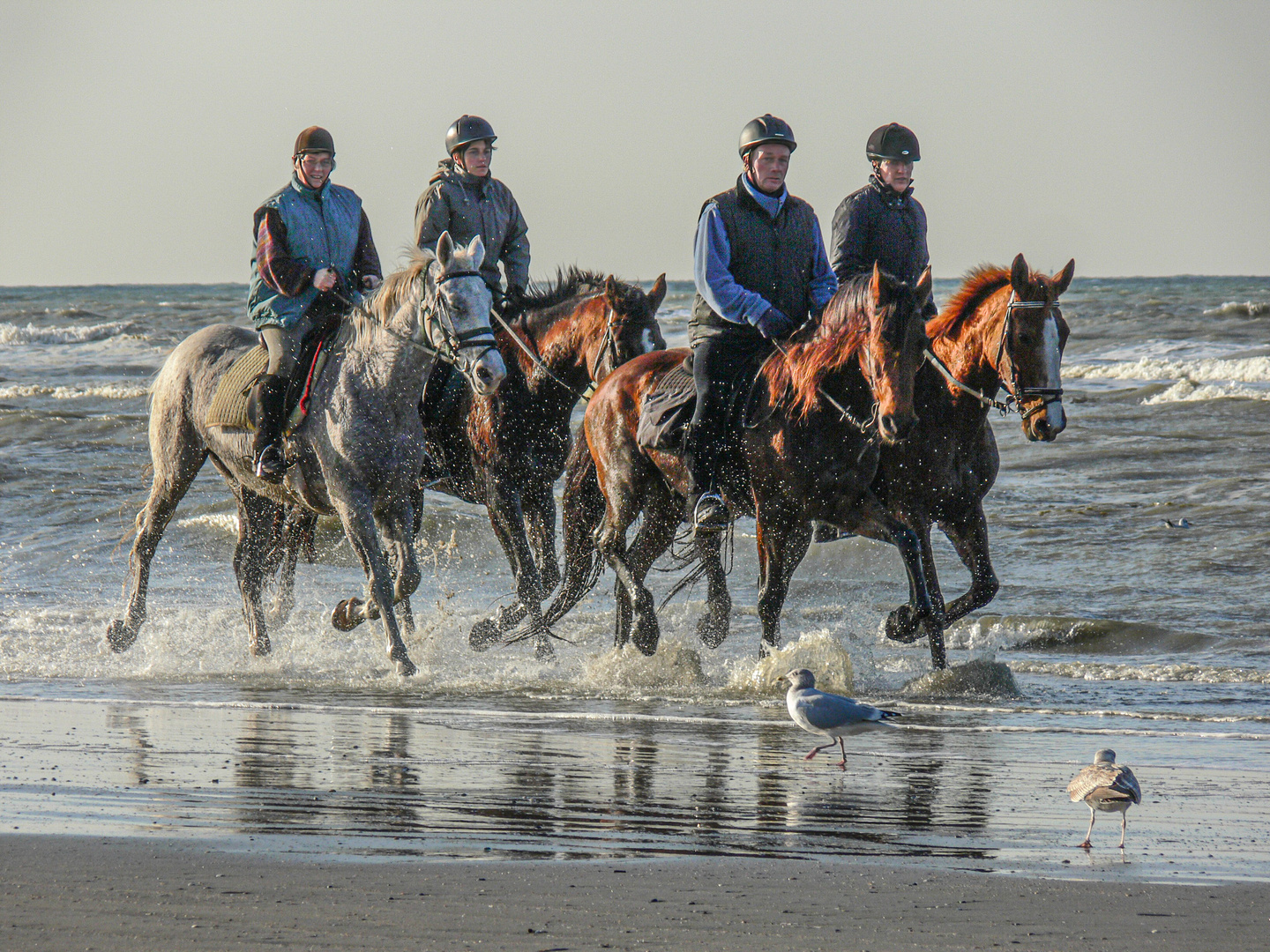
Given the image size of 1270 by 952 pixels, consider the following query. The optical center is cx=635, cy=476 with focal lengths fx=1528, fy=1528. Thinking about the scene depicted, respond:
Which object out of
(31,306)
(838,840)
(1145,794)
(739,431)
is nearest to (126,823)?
(838,840)

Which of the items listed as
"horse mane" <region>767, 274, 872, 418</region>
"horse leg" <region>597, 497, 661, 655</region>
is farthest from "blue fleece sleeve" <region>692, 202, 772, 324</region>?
"horse leg" <region>597, 497, 661, 655</region>

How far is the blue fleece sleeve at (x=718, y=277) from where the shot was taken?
7.93m

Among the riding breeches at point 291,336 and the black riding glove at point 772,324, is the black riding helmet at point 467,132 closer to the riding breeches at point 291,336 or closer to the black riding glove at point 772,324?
the riding breeches at point 291,336

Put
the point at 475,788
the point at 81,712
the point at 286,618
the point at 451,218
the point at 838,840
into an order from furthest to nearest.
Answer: the point at 286,618 < the point at 451,218 < the point at 81,712 < the point at 475,788 < the point at 838,840

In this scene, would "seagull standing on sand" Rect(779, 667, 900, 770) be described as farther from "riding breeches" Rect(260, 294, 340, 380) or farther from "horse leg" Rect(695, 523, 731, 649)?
"riding breeches" Rect(260, 294, 340, 380)

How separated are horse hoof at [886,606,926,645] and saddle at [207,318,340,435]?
3420mm

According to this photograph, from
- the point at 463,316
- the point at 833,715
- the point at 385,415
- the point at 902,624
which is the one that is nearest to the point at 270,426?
the point at 385,415

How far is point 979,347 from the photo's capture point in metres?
8.20

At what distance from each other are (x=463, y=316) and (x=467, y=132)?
222 cm

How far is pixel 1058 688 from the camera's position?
27.9 feet

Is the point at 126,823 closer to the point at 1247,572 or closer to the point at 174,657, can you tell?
the point at 174,657

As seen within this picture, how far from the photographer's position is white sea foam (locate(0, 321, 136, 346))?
3962 cm

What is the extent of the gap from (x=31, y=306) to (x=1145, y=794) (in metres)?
48.8

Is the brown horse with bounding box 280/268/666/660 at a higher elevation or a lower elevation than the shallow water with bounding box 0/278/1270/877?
higher
